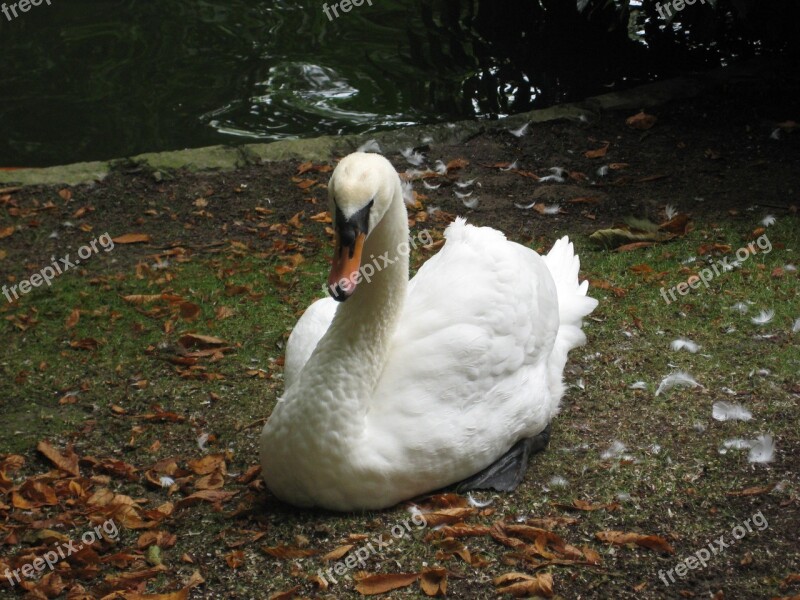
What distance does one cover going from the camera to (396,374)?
3723mm

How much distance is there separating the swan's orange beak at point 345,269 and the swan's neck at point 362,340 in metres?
0.34

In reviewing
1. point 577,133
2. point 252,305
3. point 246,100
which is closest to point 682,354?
point 252,305

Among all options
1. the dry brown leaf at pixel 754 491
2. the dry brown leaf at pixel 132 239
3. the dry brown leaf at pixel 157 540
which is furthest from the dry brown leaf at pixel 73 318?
the dry brown leaf at pixel 754 491

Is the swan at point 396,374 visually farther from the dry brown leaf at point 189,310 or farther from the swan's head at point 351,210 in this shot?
the dry brown leaf at point 189,310

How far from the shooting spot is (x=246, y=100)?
9.00 metres

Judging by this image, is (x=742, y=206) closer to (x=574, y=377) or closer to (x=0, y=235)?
(x=574, y=377)

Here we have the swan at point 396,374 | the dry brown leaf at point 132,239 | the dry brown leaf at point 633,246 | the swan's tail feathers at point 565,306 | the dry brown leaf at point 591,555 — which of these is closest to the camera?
the dry brown leaf at point 591,555

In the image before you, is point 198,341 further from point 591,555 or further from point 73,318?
point 591,555

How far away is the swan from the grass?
19cm

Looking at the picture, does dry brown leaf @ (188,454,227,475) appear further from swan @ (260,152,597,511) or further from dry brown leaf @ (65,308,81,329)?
dry brown leaf @ (65,308,81,329)

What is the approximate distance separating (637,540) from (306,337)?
5.40 feet

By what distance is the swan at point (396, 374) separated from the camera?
349 centimetres

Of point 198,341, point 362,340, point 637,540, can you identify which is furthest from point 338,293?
point 198,341

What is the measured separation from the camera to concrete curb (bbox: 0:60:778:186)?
23.3 ft
